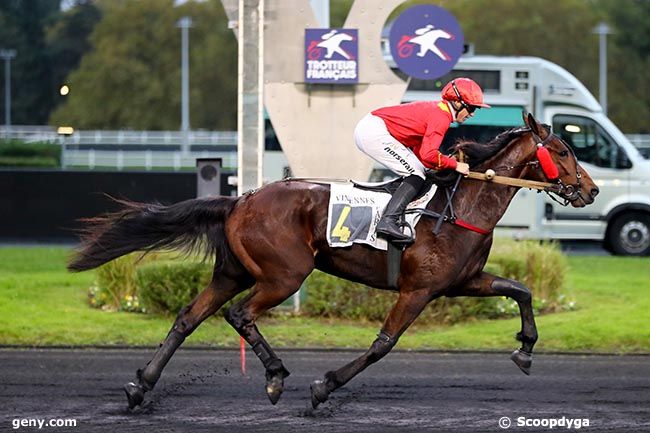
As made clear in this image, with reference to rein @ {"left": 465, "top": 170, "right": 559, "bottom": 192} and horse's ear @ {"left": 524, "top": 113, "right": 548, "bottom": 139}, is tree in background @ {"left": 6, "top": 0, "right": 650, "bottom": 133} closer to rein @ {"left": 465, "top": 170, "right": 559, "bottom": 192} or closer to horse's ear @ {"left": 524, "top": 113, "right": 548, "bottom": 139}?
horse's ear @ {"left": 524, "top": 113, "right": 548, "bottom": 139}

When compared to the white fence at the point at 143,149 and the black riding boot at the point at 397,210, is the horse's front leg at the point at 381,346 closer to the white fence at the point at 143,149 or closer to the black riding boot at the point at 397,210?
the black riding boot at the point at 397,210

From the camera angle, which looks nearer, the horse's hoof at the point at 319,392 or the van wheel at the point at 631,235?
the horse's hoof at the point at 319,392

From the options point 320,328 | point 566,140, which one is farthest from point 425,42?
point 566,140

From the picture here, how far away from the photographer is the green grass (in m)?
11.6

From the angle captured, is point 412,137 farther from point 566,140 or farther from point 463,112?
point 566,140

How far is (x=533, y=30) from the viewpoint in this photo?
56.9 metres

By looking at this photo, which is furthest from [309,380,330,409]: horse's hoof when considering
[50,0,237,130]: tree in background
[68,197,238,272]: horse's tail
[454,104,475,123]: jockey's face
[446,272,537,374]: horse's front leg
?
[50,0,237,130]: tree in background

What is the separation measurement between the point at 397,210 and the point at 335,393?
1.50 metres

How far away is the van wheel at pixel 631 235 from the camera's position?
20.5m

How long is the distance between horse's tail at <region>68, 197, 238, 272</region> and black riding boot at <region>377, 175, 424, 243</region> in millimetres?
1126

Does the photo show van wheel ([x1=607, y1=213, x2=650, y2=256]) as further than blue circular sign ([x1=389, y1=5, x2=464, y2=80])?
Yes

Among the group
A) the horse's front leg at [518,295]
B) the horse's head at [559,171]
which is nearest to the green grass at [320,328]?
the horse's front leg at [518,295]

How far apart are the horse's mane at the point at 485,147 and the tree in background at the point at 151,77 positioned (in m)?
51.5

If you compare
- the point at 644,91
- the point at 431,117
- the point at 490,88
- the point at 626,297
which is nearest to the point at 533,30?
the point at 644,91
